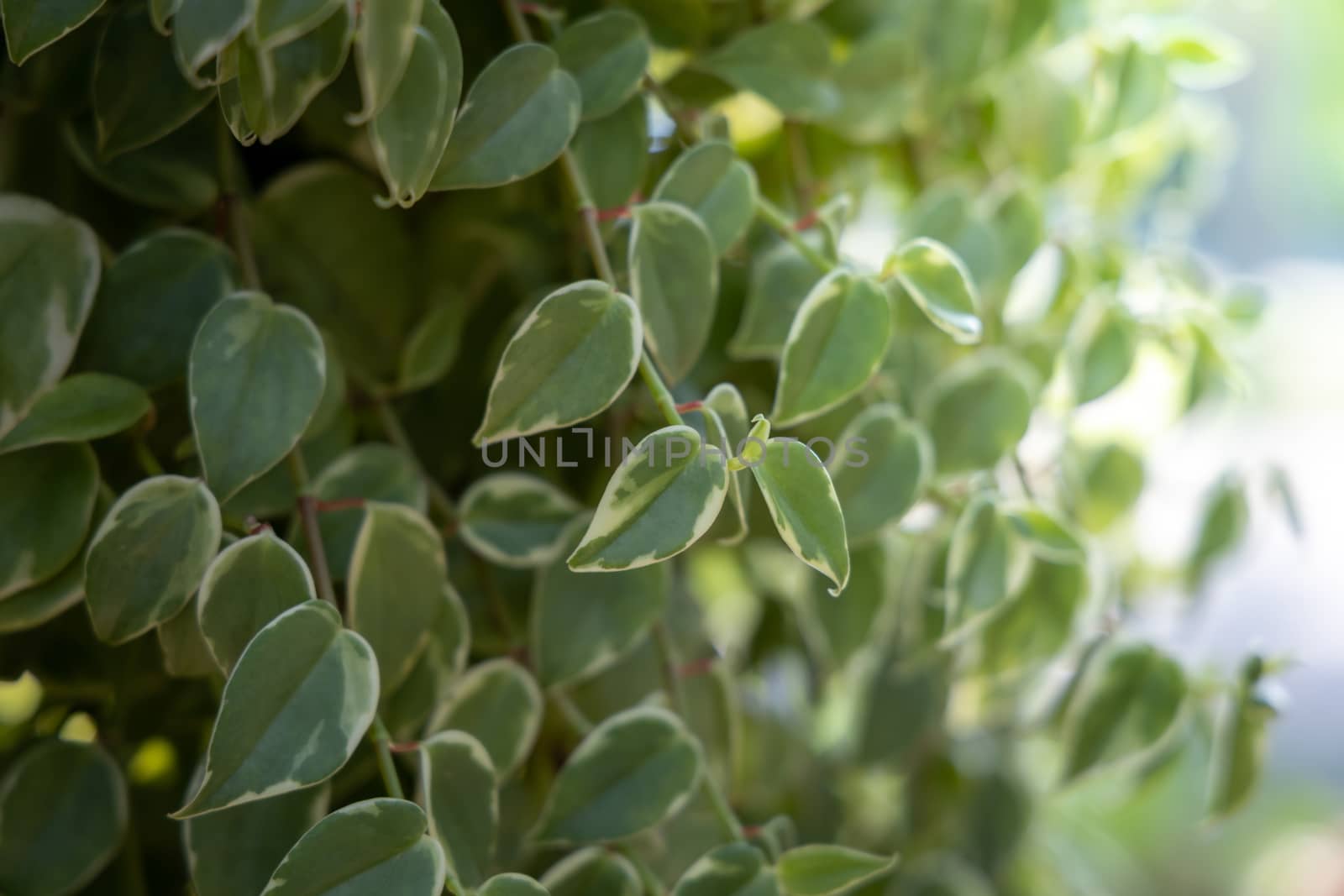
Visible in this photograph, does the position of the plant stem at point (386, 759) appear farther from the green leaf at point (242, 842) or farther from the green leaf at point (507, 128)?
the green leaf at point (507, 128)

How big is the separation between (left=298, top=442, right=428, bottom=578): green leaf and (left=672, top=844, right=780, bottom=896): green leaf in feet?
0.46

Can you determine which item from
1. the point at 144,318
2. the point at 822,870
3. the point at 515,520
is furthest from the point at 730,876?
the point at 144,318

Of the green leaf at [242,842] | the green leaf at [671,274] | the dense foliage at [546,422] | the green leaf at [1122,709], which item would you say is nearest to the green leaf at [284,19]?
the dense foliage at [546,422]

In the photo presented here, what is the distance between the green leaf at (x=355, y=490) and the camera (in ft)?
1.09

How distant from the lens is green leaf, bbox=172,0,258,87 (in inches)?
9.5

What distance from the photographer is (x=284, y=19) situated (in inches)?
9.4

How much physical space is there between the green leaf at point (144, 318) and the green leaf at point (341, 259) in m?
0.06

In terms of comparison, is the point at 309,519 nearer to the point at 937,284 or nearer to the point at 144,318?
the point at 144,318

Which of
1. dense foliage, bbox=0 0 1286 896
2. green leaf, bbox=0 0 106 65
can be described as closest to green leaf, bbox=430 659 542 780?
dense foliage, bbox=0 0 1286 896

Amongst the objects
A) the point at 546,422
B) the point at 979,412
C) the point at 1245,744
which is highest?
the point at 546,422

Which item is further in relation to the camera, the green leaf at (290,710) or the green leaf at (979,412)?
the green leaf at (979,412)

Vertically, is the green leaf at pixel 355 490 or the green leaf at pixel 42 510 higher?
the green leaf at pixel 42 510

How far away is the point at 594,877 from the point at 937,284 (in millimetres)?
208

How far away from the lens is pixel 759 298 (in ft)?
1.15
